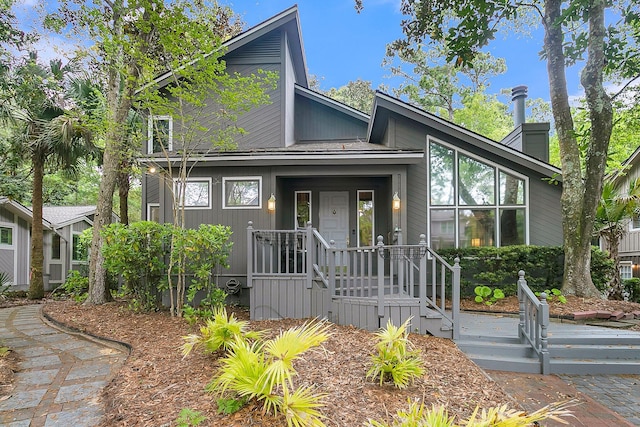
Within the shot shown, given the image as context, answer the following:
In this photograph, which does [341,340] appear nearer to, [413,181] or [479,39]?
[413,181]

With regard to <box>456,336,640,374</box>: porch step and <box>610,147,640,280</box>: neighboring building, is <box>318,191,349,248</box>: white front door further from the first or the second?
<box>610,147,640,280</box>: neighboring building

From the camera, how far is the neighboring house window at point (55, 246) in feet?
47.0

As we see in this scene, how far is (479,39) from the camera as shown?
8633 mm

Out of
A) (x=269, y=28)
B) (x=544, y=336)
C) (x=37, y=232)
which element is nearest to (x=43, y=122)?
(x=37, y=232)

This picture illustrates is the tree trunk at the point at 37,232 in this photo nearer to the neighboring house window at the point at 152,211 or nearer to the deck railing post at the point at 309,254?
the neighboring house window at the point at 152,211

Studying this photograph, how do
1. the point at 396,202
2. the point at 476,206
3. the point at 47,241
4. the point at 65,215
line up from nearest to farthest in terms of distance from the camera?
the point at 396,202
the point at 476,206
the point at 47,241
the point at 65,215

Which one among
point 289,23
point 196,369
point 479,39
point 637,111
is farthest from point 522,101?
point 196,369

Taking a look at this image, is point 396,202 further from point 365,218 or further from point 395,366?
point 395,366

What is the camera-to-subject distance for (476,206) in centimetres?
865

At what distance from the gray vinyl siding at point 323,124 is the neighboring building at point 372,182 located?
5.19 feet

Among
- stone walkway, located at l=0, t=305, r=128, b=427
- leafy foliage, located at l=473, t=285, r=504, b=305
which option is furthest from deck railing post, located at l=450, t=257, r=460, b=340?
stone walkway, located at l=0, t=305, r=128, b=427

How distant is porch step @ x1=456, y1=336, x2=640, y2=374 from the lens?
4.80 meters

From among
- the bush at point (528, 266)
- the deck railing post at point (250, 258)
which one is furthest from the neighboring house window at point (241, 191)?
the bush at point (528, 266)

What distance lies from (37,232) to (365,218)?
9633 millimetres
